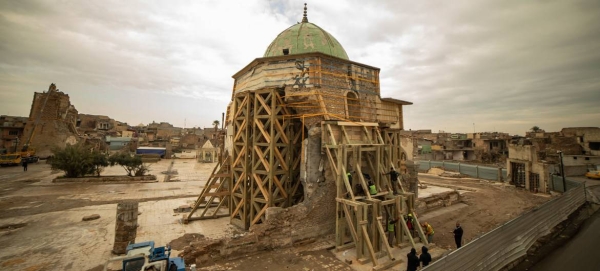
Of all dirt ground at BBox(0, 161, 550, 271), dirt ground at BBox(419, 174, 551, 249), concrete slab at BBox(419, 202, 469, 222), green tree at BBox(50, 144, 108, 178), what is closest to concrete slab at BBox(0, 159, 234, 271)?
dirt ground at BBox(0, 161, 550, 271)

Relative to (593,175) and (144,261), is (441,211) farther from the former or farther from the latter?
(593,175)

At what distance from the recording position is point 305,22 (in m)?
14.7

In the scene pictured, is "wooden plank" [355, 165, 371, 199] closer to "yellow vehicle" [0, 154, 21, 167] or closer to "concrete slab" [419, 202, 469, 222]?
"concrete slab" [419, 202, 469, 222]

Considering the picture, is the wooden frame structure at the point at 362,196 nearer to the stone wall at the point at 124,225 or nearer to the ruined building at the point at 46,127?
the stone wall at the point at 124,225

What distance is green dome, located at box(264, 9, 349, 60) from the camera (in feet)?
43.3

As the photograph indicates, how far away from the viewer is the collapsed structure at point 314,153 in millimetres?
8844

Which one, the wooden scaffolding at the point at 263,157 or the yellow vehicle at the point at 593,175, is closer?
the wooden scaffolding at the point at 263,157

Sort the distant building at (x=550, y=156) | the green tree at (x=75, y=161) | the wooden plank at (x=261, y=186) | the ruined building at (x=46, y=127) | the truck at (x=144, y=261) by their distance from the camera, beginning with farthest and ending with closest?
the ruined building at (x=46, y=127) → the distant building at (x=550, y=156) → the green tree at (x=75, y=161) → the wooden plank at (x=261, y=186) → the truck at (x=144, y=261)

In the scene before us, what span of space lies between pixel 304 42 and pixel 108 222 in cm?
1346

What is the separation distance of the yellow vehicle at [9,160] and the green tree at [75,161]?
1449cm

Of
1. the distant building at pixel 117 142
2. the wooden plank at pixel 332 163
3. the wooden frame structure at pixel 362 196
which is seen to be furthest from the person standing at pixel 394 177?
the distant building at pixel 117 142

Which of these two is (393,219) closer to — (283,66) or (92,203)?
(283,66)

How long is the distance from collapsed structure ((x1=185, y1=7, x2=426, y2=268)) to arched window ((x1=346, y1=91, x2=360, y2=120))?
0.05 metres

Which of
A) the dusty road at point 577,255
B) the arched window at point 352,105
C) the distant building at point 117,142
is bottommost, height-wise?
the dusty road at point 577,255
